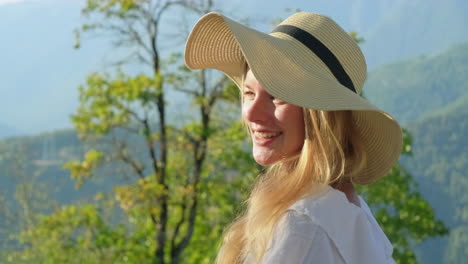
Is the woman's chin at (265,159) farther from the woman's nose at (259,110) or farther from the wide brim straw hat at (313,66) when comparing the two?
the wide brim straw hat at (313,66)

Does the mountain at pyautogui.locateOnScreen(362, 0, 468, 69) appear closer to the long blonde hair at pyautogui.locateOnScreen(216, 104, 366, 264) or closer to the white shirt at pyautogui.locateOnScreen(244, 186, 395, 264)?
the long blonde hair at pyautogui.locateOnScreen(216, 104, 366, 264)

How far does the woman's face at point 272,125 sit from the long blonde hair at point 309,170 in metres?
0.02

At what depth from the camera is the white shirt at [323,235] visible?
1061 millimetres

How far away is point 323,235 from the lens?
1.08m

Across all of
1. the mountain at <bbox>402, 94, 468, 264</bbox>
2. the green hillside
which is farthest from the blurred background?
the green hillside

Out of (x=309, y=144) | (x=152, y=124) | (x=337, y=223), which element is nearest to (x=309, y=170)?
(x=309, y=144)

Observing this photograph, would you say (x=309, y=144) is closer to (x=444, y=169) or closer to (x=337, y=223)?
(x=337, y=223)

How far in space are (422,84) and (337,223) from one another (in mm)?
108628

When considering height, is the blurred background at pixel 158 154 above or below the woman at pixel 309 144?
below

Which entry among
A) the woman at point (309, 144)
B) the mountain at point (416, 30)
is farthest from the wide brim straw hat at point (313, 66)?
the mountain at point (416, 30)

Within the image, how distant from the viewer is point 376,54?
159 metres

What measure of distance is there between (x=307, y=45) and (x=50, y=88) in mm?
152371

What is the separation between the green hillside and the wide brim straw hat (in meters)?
91.9

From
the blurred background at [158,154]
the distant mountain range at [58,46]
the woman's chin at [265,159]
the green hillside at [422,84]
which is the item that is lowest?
the distant mountain range at [58,46]
